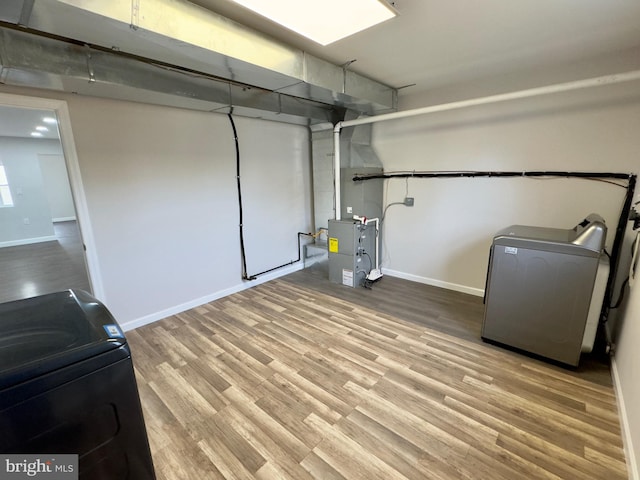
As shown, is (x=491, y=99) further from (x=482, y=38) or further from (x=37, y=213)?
(x=37, y=213)

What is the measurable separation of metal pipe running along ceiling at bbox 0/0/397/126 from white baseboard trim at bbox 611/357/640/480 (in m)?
3.16

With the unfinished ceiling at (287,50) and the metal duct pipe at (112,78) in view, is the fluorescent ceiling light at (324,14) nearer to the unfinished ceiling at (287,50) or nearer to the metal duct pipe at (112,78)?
the unfinished ceiling at (287,50)

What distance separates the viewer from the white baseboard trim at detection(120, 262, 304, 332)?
3.01m

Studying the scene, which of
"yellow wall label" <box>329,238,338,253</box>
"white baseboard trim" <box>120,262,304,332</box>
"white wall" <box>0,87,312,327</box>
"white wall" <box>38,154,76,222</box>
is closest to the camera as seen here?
"white wall" <box>0,87,312,327</box>

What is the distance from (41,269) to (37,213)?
136 inches

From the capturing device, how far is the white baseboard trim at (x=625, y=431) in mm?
1426

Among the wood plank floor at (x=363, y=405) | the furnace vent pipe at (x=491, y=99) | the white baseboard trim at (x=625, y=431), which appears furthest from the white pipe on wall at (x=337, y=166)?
Answer: the white baseboard trim at (x=625, y=431)

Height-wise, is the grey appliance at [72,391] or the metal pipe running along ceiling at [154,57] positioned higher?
the metal pipe running along ceiling at [154,57]

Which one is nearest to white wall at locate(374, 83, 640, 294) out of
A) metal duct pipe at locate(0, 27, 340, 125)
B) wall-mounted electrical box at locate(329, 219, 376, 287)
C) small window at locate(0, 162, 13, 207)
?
wall-mounted electrical box at locate(329, 219, 376, 287)

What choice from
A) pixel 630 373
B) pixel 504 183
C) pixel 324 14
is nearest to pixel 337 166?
pixel 504 183

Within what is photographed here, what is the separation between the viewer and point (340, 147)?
395 centimetres

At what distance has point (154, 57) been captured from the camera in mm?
1965

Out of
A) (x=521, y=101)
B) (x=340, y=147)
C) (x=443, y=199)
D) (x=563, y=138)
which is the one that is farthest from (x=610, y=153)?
(x=340, y=147)

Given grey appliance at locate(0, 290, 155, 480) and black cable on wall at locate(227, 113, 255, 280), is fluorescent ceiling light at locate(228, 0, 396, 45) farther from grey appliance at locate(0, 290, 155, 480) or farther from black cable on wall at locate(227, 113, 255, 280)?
black cable on wall at locate(227, 113, 255, 280)
